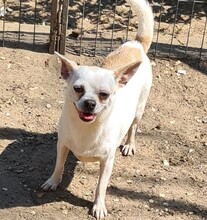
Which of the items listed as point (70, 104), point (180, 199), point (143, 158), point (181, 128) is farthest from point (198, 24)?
point (70, 104)

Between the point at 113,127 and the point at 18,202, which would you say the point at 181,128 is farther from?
the point at 18,202

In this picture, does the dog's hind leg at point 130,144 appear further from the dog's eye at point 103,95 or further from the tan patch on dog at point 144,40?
the dog's eye at point 103,95

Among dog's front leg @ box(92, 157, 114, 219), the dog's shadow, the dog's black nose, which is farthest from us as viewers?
the dog's shadow

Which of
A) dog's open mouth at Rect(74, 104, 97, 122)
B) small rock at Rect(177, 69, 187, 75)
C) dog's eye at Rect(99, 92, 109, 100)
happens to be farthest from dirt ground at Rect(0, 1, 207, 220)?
dog's eye at Rect(99, 92, 109, 100)

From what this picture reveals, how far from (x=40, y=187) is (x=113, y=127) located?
667mm

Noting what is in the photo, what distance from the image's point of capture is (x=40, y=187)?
3.64 m

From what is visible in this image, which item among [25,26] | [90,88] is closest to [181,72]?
[25,26]

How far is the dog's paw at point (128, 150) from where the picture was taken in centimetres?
409

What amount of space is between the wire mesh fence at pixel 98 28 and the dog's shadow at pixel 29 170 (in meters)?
1.20

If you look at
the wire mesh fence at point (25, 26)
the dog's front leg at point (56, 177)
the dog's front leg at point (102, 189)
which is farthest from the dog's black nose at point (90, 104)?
the wire mesh fence at point (25, 26)

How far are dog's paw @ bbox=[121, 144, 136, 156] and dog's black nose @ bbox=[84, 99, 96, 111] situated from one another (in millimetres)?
1175

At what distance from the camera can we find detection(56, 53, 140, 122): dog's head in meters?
2.98

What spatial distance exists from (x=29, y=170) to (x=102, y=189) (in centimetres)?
60

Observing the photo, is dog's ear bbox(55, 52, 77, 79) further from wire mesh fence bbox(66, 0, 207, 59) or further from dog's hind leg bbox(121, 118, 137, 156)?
wire mesh fence bbox(66, 0, 207, 59)
